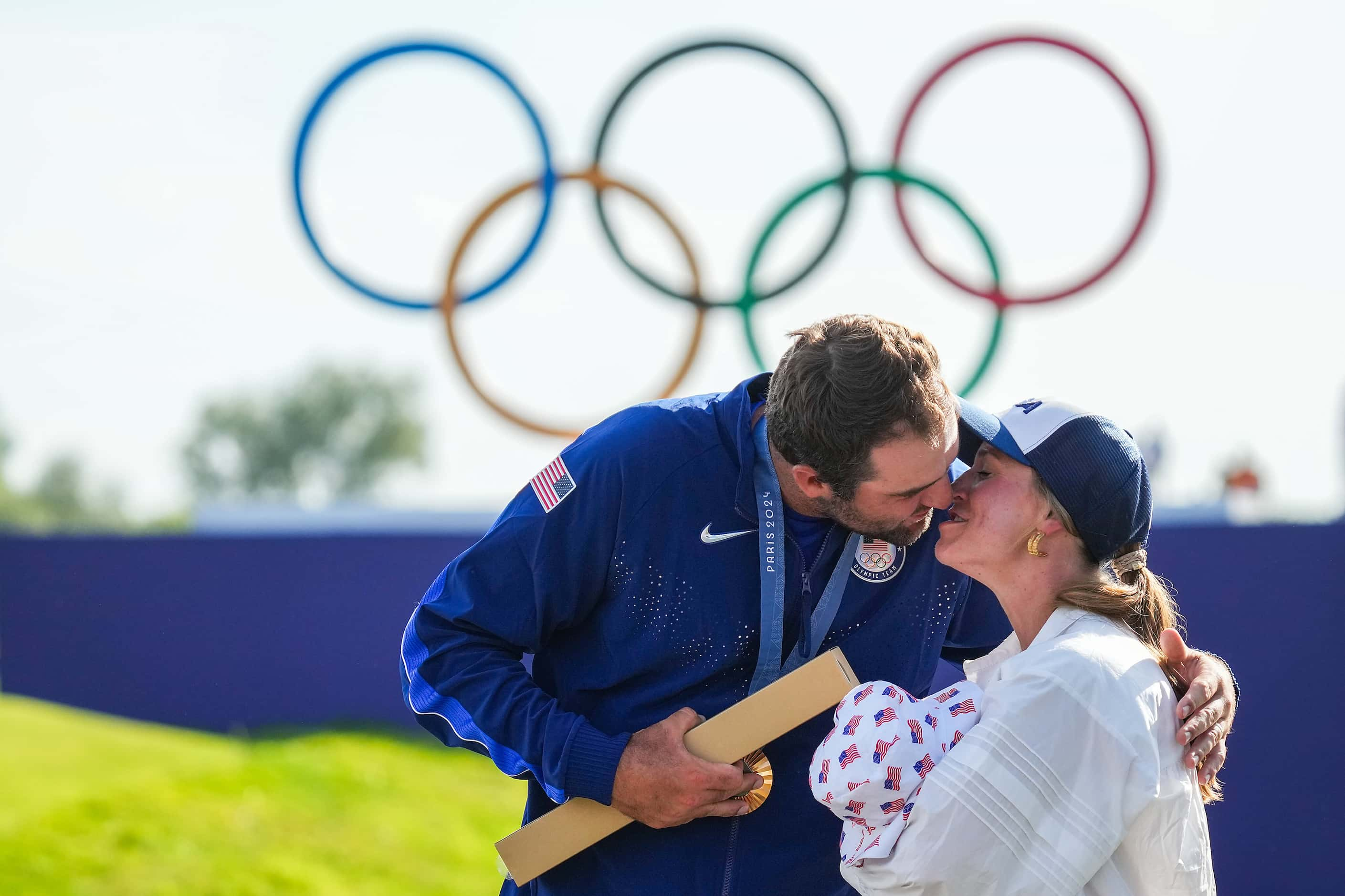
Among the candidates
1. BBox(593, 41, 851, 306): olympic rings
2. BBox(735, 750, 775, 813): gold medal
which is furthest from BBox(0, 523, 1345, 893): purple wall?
BBox(735, 750, 775, 813): gold medal

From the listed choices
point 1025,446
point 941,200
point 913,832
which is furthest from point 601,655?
point 941,200

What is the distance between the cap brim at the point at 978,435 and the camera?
2.44 meters

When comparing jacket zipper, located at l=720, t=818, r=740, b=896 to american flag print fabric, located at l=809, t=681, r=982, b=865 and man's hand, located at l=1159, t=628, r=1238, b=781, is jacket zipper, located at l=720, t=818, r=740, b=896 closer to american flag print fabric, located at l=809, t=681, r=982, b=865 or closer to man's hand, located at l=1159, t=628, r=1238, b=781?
american flag print fabric, located at l=809, t=681, r=982, b=865

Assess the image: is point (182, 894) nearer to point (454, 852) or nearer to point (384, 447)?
point (454, 852)

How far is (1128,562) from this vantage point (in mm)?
2424

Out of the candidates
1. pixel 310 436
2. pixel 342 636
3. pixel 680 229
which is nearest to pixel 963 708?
pixel 680 229

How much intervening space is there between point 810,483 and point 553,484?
1.74 ft

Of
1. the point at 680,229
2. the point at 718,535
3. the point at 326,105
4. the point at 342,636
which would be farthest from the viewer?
the point at 342,636

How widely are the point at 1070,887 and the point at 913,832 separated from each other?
27 cm

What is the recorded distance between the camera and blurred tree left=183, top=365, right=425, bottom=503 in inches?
1528

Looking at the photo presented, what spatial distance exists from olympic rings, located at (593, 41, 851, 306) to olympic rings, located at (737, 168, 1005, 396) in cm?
4

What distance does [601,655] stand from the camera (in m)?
2.56

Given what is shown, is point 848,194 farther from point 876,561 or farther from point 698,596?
point 698,596

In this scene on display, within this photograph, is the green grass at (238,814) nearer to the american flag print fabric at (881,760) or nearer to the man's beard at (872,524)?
the man's beard at (872,524)
